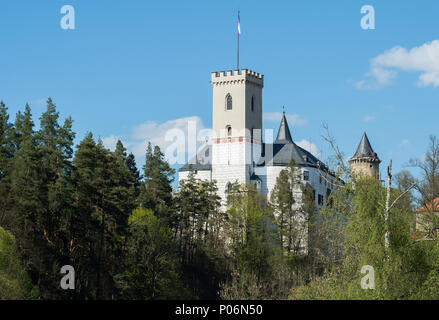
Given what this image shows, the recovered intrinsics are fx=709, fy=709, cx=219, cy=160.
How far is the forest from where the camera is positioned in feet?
81.8

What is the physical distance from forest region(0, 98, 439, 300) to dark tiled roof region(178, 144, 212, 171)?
4142mm

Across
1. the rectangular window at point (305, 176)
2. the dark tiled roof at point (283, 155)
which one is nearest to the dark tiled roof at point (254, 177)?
the dark tiled roof at point (283, 155)

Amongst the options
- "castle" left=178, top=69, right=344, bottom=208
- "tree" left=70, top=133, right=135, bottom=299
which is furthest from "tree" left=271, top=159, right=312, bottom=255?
"tree" left=70, top=133, right=135, bottom=299

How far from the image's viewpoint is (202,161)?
79.8 meters

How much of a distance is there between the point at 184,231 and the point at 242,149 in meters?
13.6

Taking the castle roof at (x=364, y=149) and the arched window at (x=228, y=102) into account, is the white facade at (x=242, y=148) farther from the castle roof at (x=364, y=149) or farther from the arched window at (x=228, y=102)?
the castle roof at (x=364, y=149)

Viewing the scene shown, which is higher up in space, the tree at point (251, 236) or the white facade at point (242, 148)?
the white facade at point (242, 148)

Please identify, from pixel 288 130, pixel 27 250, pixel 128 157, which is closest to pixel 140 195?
pixel 128 157

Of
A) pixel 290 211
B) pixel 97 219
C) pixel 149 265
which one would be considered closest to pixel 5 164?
pixel 97 219

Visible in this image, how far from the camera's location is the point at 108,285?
1850 inches

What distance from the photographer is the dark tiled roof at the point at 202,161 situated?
3095 inches

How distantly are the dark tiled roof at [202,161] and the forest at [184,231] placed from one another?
13.6 ft

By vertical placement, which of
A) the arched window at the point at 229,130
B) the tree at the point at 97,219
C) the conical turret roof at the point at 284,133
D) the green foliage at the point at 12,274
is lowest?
the green foliage at the point at 12,274

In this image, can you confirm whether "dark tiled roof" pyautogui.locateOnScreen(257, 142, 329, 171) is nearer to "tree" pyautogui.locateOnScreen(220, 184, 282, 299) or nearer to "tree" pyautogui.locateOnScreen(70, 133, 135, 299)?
"tree" pyautogui.locateOnScreen(220, 184, 282, 299)
